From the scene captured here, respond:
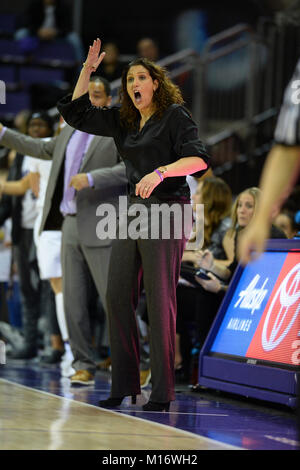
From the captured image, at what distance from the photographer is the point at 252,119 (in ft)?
31.4

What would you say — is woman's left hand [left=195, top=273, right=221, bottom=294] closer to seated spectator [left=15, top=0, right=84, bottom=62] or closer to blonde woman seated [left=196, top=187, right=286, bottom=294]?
blonde woman seated [left=196, top=187, right=286, bottom=294]

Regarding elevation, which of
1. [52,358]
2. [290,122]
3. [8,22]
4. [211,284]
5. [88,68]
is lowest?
[52,358]

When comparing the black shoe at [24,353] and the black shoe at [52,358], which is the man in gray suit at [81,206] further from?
the black shoe at [24,353]

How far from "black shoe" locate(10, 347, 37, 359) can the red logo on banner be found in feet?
9.25

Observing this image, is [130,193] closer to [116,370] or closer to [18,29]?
[116,370]

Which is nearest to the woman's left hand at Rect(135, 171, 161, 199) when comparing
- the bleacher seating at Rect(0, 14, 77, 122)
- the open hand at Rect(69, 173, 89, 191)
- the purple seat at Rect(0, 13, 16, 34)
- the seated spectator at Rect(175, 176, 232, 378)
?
the open hand at Rect(69, 173, 89, 191)

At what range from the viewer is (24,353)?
7.05 m

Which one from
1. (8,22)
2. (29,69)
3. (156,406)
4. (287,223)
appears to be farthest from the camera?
(8,22)

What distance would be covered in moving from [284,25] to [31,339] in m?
4.96

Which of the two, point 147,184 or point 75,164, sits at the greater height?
point 75,164

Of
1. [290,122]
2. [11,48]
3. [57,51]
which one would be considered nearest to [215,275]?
[290,122]

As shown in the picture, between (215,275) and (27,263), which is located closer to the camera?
(215,275)

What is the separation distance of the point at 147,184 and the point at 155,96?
1.88 ft

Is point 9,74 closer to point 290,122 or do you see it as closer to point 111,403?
point 111,403
